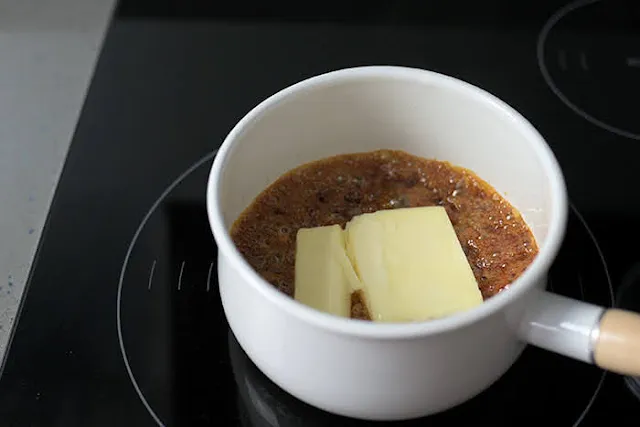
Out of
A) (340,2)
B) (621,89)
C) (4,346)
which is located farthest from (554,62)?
(4,346)

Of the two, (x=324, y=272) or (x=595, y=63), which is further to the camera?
(x=595, y=63)

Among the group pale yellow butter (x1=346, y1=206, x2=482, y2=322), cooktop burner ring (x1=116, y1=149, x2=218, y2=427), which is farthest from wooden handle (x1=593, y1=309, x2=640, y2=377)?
cooktop burner ring (x1=116, y1=149, x2=218, y2=427)

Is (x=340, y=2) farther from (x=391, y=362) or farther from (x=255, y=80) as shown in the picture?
(x=391, y=362)

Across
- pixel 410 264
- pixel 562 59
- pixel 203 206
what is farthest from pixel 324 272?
pixel 562 59

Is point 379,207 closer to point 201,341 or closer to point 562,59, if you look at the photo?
point 201,341

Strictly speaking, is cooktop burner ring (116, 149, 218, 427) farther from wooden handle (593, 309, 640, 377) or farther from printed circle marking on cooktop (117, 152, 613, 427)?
wooden handle (593, 309, 640, 377)

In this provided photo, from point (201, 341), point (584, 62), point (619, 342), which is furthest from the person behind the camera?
point (584, 62)
